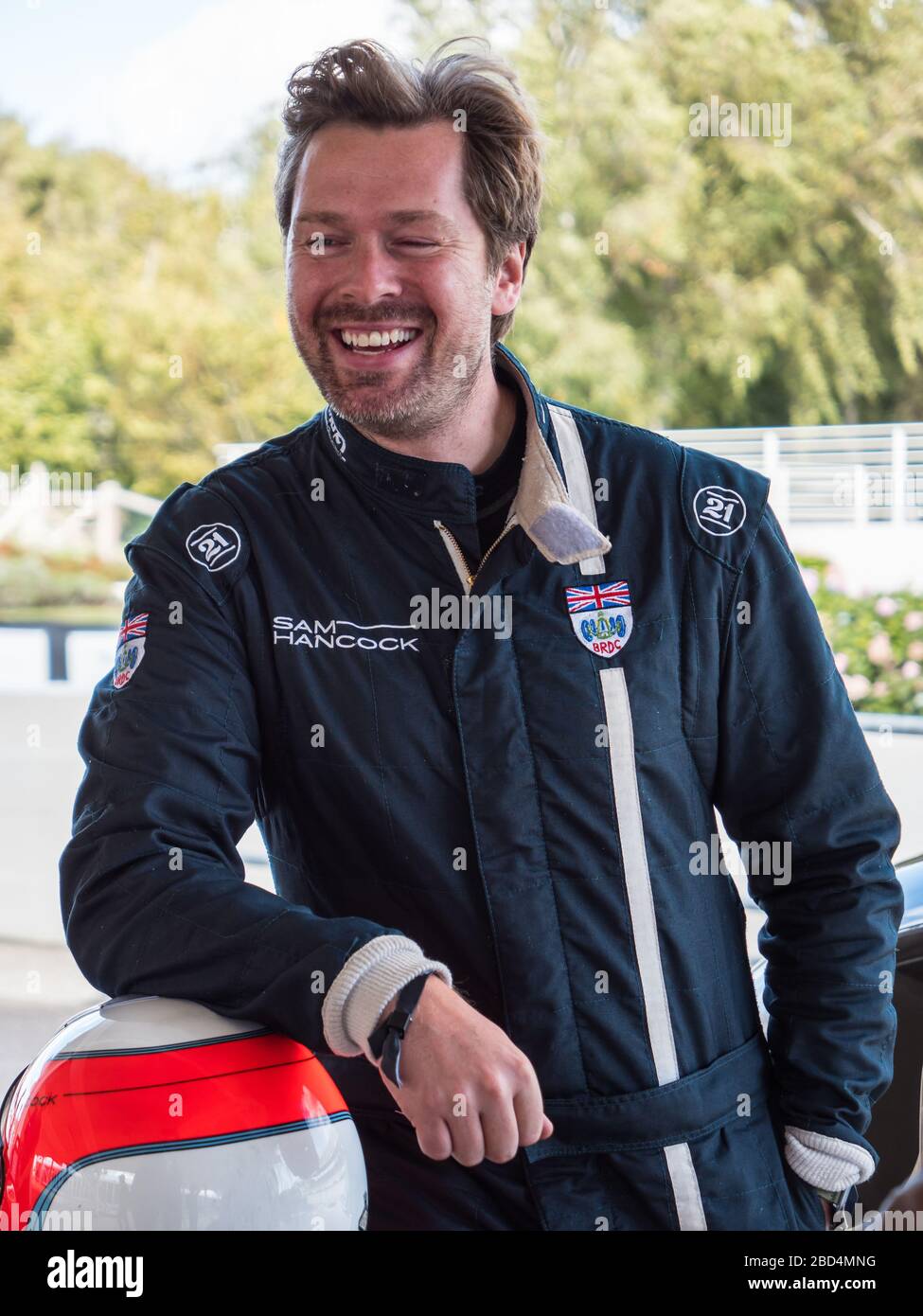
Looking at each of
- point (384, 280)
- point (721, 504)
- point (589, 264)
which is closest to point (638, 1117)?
point (721, 504)

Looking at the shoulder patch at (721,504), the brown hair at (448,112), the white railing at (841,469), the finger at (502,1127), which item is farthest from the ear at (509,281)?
the white railing at (841,469)

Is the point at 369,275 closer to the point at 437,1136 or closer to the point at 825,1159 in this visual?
the point at 437,1136

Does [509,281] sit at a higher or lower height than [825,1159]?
higher

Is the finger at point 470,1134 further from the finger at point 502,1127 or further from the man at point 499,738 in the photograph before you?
the man at point 499,738

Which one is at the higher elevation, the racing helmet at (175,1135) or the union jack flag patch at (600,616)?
the union jack flag patch at (600,616)

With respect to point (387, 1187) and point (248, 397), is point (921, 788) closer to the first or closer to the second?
point (387, 1187)

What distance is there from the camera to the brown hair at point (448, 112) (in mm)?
1619

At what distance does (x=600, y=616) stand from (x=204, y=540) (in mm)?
410

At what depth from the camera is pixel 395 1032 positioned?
1172 mm

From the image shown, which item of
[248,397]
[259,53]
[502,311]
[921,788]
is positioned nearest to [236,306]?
[248,397]

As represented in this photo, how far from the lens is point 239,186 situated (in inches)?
762

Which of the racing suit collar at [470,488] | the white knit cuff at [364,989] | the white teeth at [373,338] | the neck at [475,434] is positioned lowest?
the white knit cuff at [364,989]

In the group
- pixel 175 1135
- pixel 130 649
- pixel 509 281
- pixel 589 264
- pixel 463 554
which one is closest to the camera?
pixel 175 1135
